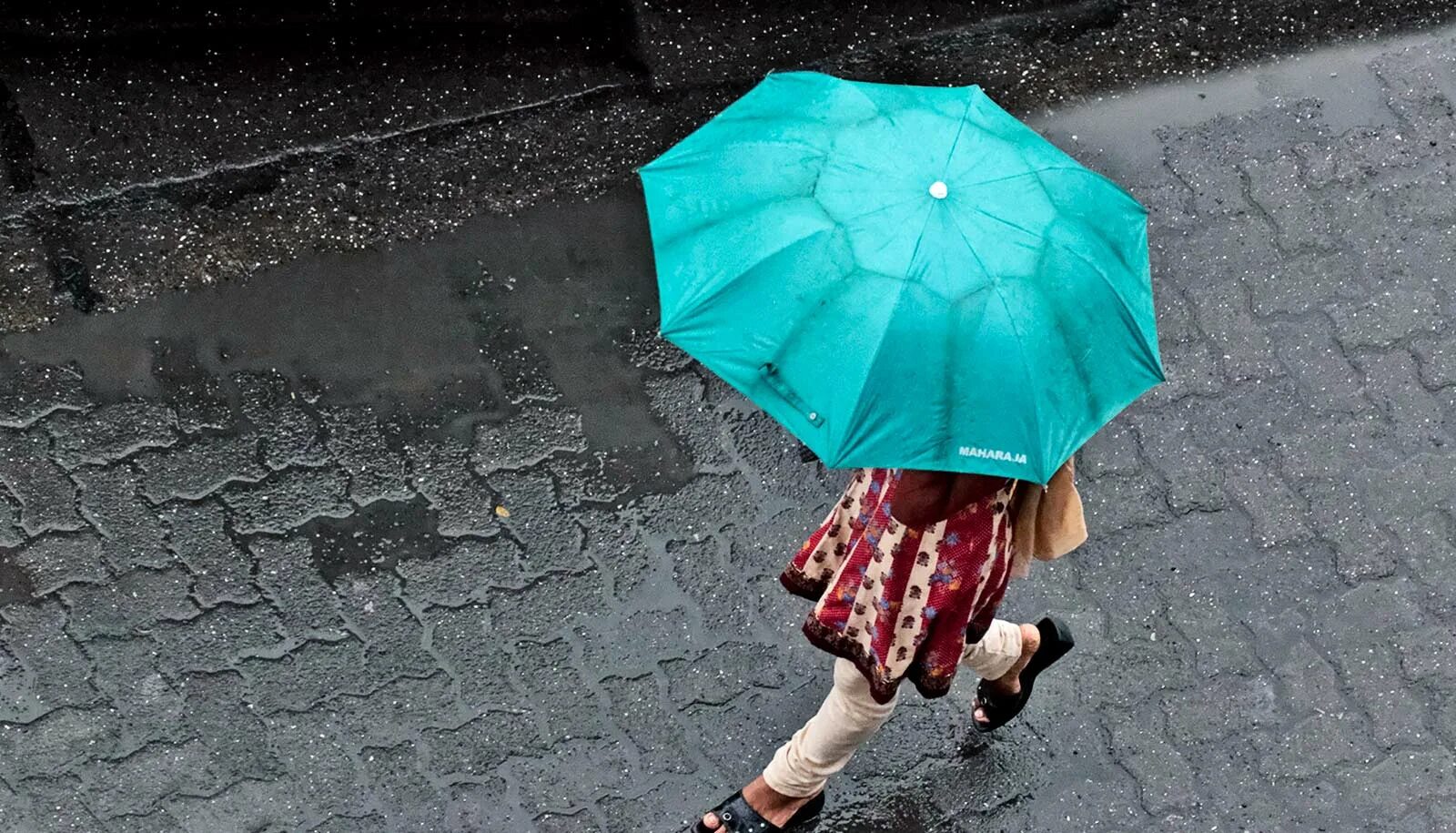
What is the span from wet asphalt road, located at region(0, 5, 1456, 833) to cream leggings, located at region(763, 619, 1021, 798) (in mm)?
339

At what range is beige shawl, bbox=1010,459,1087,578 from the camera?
117 inches

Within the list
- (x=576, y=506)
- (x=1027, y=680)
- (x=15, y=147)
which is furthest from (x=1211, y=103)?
(x=15, y=147)

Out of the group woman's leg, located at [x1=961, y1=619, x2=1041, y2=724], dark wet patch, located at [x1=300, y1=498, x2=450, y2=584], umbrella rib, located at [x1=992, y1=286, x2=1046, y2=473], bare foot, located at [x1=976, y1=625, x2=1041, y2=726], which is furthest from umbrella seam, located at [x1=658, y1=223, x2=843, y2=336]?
dark wet patch, located at [x1=300, y1=498, x2=450, y2=584]

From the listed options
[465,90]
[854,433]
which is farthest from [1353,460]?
[465,90]

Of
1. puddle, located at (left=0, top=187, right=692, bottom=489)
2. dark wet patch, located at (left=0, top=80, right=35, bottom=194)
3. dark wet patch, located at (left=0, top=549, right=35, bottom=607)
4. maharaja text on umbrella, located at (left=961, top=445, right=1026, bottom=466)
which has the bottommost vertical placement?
dark wet patch, located at (left=0, top=549, right=35, bottom=607)

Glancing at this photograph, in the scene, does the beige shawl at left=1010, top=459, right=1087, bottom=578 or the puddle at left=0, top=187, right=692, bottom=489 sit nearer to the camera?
the beige shawl at left=1010, top=459, right=1087, bottom=578

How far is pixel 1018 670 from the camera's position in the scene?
376 centimetres

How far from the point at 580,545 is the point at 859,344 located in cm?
178

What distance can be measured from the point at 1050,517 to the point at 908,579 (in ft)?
1.00

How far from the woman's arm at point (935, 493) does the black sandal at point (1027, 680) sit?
1054 mm

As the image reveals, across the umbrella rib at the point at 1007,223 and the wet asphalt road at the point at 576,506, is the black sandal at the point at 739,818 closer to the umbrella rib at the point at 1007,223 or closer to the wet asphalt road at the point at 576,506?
the wet asphalt road at the point at 576,506

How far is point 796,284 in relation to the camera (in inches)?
102

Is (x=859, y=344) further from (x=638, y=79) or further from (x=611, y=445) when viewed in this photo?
(x=638, y=79)

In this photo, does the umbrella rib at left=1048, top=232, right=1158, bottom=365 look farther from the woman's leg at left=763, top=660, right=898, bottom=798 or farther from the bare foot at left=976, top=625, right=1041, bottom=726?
the bare foot at left=976, top=625, right=1041, bottom=726
